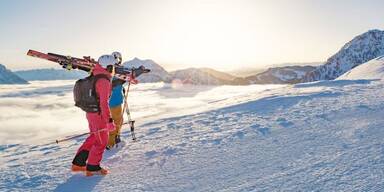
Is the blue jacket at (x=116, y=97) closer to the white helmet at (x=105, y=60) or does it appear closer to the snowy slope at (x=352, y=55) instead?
the white helmet at (x=105, y=60)

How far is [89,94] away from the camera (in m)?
6.05

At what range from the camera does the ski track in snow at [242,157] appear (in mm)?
4754

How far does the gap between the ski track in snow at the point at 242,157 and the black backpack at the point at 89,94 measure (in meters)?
0.99

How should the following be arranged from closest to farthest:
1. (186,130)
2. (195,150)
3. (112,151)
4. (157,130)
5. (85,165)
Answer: (85,165) → (195,150) → (112,151) → (186,130) → (157,130)

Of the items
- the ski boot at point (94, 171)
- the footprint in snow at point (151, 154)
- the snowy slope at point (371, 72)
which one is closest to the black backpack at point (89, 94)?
the ski boot at point (94, 171)

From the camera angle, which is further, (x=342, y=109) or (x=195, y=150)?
(x=342, y=109)

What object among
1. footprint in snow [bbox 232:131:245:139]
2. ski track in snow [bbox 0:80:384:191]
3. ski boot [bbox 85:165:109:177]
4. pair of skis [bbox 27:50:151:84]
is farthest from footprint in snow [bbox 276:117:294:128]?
ski boot [bbox 85:165:109:177]

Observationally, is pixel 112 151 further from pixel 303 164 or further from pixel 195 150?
pixel 303 164

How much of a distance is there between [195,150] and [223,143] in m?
0.55

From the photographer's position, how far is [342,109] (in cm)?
838

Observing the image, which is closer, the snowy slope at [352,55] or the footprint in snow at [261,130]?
the footprint in snow at [261,130]

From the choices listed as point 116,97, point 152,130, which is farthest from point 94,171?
point 116,97

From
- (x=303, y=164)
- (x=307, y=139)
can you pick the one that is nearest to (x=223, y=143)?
(x=307, y=139)

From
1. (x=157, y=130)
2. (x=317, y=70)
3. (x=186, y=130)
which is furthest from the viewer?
(x=317, y=70)
